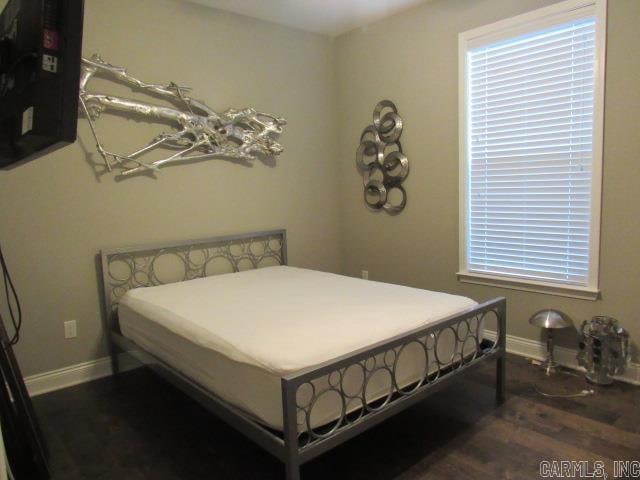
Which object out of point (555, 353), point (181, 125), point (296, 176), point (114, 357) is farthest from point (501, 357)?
point (181, 125)

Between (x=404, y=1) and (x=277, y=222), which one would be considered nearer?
(x=404, y=1)

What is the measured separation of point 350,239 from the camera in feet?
14.8

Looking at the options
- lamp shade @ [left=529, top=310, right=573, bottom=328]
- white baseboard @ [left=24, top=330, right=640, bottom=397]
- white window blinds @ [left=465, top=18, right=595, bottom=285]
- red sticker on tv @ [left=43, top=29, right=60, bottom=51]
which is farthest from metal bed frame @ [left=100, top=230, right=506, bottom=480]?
red sticker on tv @ [left=43, top=29, right=60, bottom=51]

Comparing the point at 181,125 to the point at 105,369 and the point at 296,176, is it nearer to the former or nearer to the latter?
the point at 296,176

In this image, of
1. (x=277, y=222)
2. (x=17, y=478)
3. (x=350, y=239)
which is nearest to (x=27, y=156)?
(x=17, y=478)

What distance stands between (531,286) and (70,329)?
125 inches

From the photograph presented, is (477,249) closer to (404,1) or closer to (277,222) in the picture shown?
(277,222)

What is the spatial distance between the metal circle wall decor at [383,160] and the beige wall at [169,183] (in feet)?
1.28

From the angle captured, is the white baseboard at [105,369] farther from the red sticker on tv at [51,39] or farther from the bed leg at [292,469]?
the red sticker on tv at [51,39]

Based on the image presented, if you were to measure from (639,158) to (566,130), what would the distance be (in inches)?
17.9

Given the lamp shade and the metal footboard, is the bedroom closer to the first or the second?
the lamp shade

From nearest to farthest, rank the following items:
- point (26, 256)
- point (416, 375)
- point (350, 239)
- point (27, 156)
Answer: point (27, 156) → point (416, 375) → point (26, 256) → point (350, 239)

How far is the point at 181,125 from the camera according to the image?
3398 mm

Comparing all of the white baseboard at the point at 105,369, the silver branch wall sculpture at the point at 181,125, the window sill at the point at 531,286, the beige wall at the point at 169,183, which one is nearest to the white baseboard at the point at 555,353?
the white baseboard at the point at 105,369
